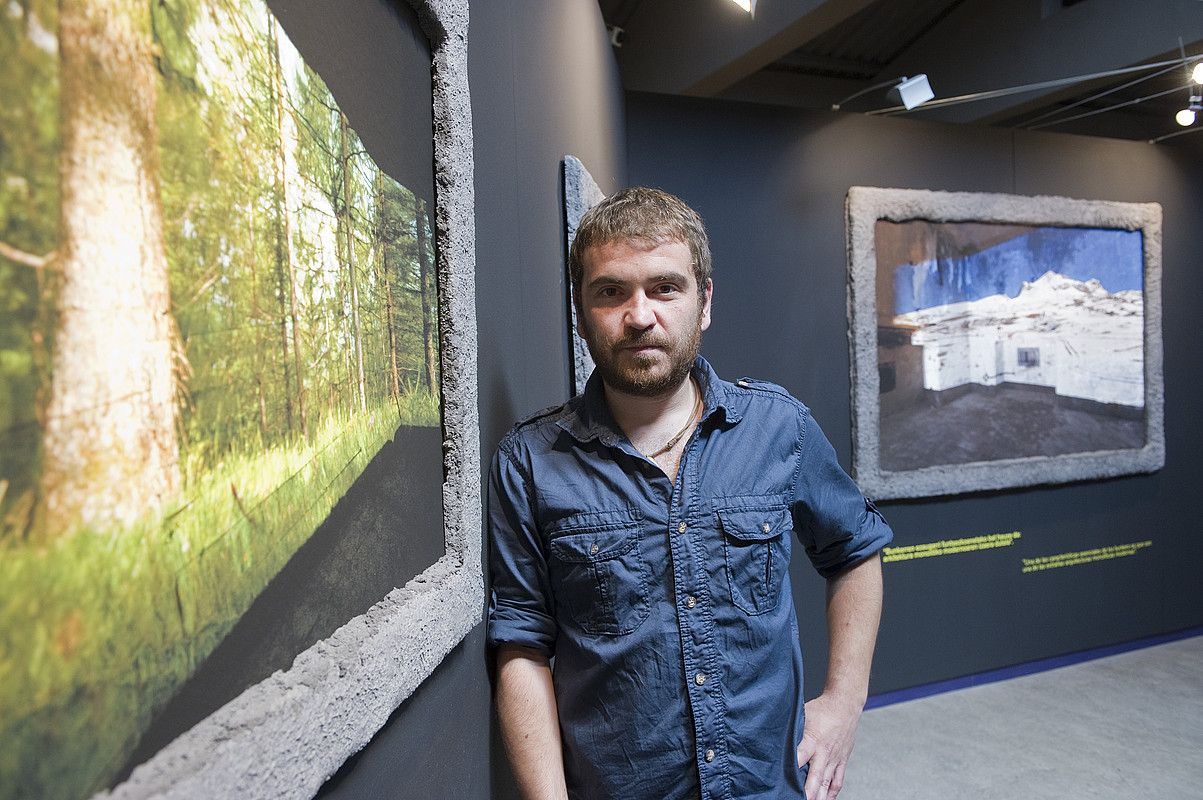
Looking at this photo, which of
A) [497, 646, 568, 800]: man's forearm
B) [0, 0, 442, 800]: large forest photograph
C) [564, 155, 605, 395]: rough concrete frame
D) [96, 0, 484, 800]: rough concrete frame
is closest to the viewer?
[0, 0, 442, 800]: large forest photograph

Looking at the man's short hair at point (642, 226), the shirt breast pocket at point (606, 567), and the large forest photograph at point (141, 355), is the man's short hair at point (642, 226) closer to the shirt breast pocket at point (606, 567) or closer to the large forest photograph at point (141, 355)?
the shirt breast pocket at point (606, 567)

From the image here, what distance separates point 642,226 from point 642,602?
60 centimetres

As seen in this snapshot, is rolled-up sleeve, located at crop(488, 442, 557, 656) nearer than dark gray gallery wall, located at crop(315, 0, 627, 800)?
No

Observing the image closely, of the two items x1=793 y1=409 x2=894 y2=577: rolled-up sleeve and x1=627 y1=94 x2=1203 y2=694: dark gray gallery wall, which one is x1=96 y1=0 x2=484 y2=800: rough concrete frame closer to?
x1=793 y1=409 x2=894 y2=577: rolled-up sleeve

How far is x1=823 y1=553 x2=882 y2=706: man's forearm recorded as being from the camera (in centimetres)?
152

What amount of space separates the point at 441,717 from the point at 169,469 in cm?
65

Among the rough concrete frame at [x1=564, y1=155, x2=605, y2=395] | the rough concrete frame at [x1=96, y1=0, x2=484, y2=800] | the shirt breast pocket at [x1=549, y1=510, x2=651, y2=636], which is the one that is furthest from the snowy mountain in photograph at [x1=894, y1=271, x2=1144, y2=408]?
the rough concrete frame at [x1=96, y1=0, x2=484, y2=800]

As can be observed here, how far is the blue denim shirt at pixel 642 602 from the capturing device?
121 cm

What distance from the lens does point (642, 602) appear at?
121cm

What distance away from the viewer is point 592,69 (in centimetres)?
255

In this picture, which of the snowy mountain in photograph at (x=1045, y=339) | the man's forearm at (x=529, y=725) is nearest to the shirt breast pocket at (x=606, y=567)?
the man's forearm at (x=529, y=725)

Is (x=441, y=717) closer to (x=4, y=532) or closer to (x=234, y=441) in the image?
(x=234, y=441)

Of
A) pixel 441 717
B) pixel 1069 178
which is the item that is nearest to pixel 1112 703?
pixel 1069 178

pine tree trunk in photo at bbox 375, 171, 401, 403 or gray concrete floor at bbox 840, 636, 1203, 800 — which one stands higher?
pine tree trunk in photo at bbox 375, 171, 401, 403
